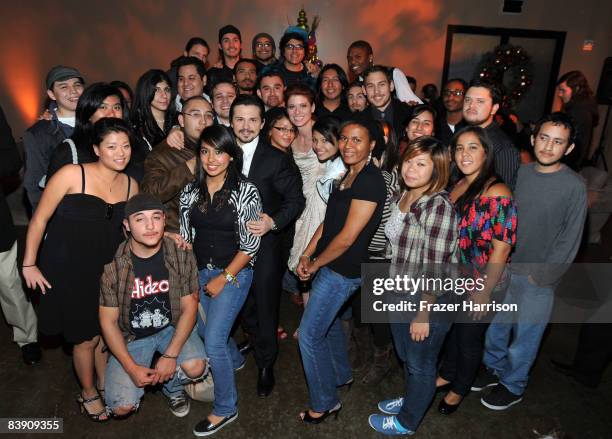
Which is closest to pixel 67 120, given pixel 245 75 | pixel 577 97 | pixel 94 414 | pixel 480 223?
pixel 245 75

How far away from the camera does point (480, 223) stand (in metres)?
2.14

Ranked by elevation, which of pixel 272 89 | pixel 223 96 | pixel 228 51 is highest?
pixel 228 51

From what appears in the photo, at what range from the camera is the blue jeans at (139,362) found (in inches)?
89.9

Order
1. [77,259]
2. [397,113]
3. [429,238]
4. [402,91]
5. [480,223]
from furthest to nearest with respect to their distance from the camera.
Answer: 1. [402,91]
2. [397,113]
3. [77,259]
4. [480,223]
5. [429,238]

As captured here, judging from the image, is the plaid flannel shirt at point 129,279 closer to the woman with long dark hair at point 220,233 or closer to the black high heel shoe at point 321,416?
the woman with long dark hair at point 220,233

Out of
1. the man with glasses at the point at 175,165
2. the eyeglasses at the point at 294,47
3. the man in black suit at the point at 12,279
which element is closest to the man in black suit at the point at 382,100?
the eyeglasses at the point at 294,47

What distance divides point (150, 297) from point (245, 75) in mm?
2402

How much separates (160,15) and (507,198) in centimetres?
758

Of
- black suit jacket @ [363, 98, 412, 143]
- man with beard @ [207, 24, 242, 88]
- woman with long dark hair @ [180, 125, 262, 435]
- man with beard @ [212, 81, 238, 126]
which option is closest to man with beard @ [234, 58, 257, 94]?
man with beard @ [207, 24, 242, 88]

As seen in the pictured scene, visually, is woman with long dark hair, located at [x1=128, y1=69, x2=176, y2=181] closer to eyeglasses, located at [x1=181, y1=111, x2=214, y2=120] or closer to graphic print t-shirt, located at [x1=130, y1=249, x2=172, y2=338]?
eyeglasses, located at [x1=181, y1=111, x2=214, y2=120]

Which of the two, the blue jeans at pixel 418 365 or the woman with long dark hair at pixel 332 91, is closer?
the blue jeans at pixel 418 365

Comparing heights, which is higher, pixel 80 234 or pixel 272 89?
pixel 272 89

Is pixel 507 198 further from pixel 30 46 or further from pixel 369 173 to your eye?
pixel 30 46

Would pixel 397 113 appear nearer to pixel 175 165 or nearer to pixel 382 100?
pixel 382 100
